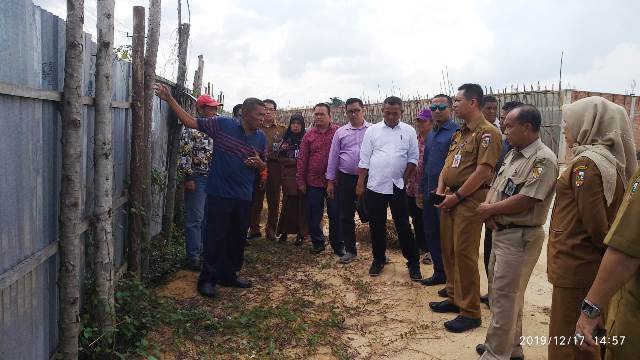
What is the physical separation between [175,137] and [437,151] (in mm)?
2932

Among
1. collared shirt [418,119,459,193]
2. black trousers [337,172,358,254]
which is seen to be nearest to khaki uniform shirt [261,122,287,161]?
black trousers [337,172,358,254]

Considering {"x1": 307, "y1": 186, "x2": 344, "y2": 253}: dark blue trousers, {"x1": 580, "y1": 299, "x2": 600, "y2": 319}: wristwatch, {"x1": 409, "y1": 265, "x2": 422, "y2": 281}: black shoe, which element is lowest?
{"x1": 409, "y1": 265, "x2": 422, "y2": 281}: black shoe

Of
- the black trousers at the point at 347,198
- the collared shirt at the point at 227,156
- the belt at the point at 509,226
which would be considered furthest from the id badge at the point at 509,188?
the black trousers at the point at 347,198

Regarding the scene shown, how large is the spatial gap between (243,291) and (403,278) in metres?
1.87

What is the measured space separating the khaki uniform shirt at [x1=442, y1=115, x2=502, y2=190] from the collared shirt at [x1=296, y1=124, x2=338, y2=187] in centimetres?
232

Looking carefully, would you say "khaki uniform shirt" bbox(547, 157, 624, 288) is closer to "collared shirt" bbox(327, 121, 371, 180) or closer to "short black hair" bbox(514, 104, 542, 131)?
"short black hair" bbox(514, 104, 542, 131)

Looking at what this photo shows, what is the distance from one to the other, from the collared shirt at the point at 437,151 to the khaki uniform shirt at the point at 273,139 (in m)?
2.67

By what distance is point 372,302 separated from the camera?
466cm

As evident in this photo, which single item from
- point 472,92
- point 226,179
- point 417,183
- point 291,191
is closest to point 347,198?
point 417,183

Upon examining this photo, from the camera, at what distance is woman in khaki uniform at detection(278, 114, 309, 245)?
671 cm

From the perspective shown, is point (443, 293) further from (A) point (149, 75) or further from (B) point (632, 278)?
(A) point (149, 75)

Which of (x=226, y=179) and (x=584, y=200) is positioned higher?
(x=584, y=200)

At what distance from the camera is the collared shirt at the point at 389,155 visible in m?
5.14

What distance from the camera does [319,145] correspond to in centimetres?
617
